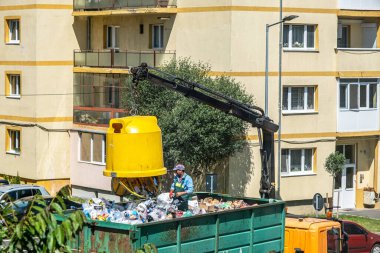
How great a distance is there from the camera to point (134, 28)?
43344 mm

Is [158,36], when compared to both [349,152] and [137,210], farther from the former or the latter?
[137,210]

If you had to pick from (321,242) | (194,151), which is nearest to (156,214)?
→ (321,242)

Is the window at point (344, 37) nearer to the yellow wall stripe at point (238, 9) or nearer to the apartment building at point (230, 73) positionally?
the apartment building at point (230, 73)

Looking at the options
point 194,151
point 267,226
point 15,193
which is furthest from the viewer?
point 194,151

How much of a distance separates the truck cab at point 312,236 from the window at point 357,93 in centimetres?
2107

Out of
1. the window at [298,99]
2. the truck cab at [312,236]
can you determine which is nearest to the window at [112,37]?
the window at [298,99]

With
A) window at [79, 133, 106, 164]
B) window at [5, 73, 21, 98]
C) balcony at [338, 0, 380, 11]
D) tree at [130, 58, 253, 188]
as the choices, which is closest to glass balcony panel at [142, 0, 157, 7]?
tree at [130, 58, 253, 188]

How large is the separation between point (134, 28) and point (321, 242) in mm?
23948

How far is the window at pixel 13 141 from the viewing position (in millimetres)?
45544

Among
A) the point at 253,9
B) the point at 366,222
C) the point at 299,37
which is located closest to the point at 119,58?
the point at 253,9

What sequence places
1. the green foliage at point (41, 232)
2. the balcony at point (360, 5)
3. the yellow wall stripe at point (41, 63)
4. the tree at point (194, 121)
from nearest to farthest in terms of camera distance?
the green foliage at point (41, 232)
the tree at point (194, 121)
the balcony at point (360, 5)
the yellow wall stripe at point (41, 63)

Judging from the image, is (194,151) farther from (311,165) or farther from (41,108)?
(41,108)

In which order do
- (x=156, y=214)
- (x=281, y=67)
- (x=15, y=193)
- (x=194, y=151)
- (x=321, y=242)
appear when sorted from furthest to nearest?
(x=281, y=67) → (x=194, y=151) → (x=15, y=193) → (x=321, y=242) → (x=156, y=214)

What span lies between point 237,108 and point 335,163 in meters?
14.8
